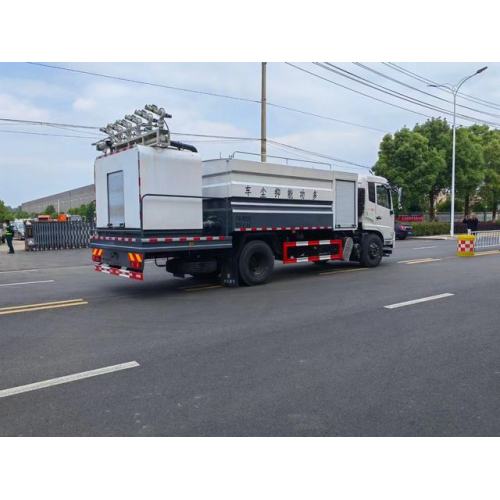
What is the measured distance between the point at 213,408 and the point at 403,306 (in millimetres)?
4840

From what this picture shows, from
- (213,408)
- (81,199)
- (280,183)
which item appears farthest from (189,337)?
(81,199)

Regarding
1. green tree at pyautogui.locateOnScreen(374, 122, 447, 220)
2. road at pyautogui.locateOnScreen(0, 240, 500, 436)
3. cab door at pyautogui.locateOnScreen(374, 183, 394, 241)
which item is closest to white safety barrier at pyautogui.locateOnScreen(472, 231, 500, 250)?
cab door at pyautogui.locateOnScreen(374, 183, 394, 241)

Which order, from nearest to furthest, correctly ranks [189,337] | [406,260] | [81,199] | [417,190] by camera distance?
[189,337] → [406,260] → [417,190] → [81,199]

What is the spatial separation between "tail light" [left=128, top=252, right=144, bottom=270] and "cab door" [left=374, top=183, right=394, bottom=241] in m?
7.72

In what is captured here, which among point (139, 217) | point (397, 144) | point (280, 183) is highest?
point (397, 144)

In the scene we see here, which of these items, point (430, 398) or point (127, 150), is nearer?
point (430, 398)

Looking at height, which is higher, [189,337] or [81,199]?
[81,199]

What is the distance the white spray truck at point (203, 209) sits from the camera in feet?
26.9

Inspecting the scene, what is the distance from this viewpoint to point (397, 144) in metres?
36.2

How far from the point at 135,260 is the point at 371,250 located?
736 centimetres

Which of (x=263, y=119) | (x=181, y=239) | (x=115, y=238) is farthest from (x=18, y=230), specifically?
(x=181, y=239)

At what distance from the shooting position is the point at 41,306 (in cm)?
767

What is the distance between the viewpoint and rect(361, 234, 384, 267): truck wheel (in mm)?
12750
